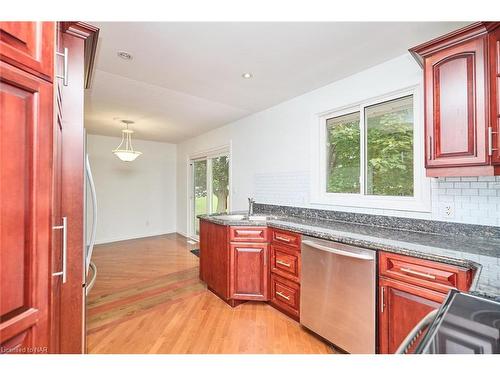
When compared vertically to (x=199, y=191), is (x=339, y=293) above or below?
below

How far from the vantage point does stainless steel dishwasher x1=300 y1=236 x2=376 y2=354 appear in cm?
160

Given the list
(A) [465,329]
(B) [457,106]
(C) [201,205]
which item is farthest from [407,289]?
(C) [201,205]

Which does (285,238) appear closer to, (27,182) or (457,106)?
(457,106)

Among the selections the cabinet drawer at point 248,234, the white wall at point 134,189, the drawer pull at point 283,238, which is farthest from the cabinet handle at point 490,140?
the white wall at point 134,189

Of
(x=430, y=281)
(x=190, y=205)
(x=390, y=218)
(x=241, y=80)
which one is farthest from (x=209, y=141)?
(x=430, y=281)

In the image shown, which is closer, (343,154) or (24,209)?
(24,209)

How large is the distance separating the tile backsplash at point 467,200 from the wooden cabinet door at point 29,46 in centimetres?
244

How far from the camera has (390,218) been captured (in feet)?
6.97

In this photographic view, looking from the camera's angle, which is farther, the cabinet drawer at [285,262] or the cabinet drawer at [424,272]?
the cabinet drawer at [285,262]

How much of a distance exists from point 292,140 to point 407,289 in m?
2.12

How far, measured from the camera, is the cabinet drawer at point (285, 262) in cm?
217

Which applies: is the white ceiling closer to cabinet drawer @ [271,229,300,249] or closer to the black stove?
cabinet drawer @ [271,229,300,249]

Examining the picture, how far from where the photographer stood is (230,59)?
6.97 feet

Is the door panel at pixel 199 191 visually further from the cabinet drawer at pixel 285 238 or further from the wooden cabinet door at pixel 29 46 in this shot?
the wooden cabinet door at pixel 29 46
